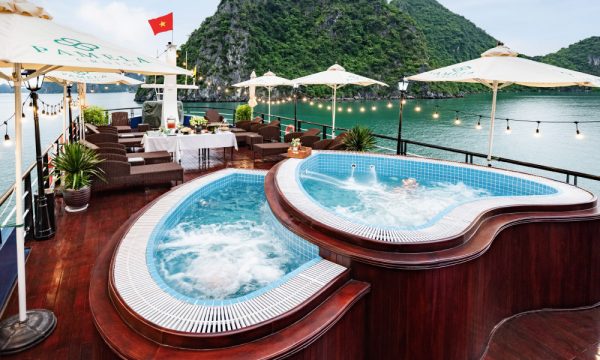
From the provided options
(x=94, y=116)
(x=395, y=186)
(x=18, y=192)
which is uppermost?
(x=94, y=116)

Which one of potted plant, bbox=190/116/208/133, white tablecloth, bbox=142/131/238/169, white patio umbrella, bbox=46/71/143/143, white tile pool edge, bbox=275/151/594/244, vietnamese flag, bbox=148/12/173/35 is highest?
vietnamese flag, bbox=148/12/173/35

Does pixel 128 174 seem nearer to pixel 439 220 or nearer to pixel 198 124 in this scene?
pixel 198 124

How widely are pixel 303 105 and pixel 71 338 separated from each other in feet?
222

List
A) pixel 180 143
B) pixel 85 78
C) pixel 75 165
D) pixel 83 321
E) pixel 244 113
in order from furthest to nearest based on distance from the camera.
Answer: pixel 244 113 < pixel 180 143 < pixel 85 78 < pixel 75 165 < pixel 83 321

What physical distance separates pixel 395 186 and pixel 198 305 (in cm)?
426

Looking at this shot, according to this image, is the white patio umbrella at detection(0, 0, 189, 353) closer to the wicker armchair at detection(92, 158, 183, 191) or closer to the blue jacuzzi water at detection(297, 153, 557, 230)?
the blue jacuzzi water at detection(297, 153, 557, 230)

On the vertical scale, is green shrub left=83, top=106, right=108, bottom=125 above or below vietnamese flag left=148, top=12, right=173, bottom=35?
below

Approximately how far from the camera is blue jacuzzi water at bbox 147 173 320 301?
9.78 ft

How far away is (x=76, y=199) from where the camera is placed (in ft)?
15.2

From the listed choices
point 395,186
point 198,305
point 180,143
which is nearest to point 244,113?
point 180,143

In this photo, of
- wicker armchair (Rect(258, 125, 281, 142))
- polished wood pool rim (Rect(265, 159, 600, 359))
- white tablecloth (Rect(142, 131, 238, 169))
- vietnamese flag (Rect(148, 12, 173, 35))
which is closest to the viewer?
polished wood pool rim (Rect(265, 159, 600, 359))

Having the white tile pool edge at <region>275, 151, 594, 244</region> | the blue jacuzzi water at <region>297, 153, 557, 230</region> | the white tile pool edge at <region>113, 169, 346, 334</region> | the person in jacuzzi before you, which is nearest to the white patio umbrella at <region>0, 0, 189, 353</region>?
the white tile pool edge at <region>113, 169, 346, 334</region>

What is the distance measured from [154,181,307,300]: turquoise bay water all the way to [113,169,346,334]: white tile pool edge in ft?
1.63

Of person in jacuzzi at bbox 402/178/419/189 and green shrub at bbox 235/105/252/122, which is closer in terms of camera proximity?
person in jacuzzi at bbox 402/178/419/189
